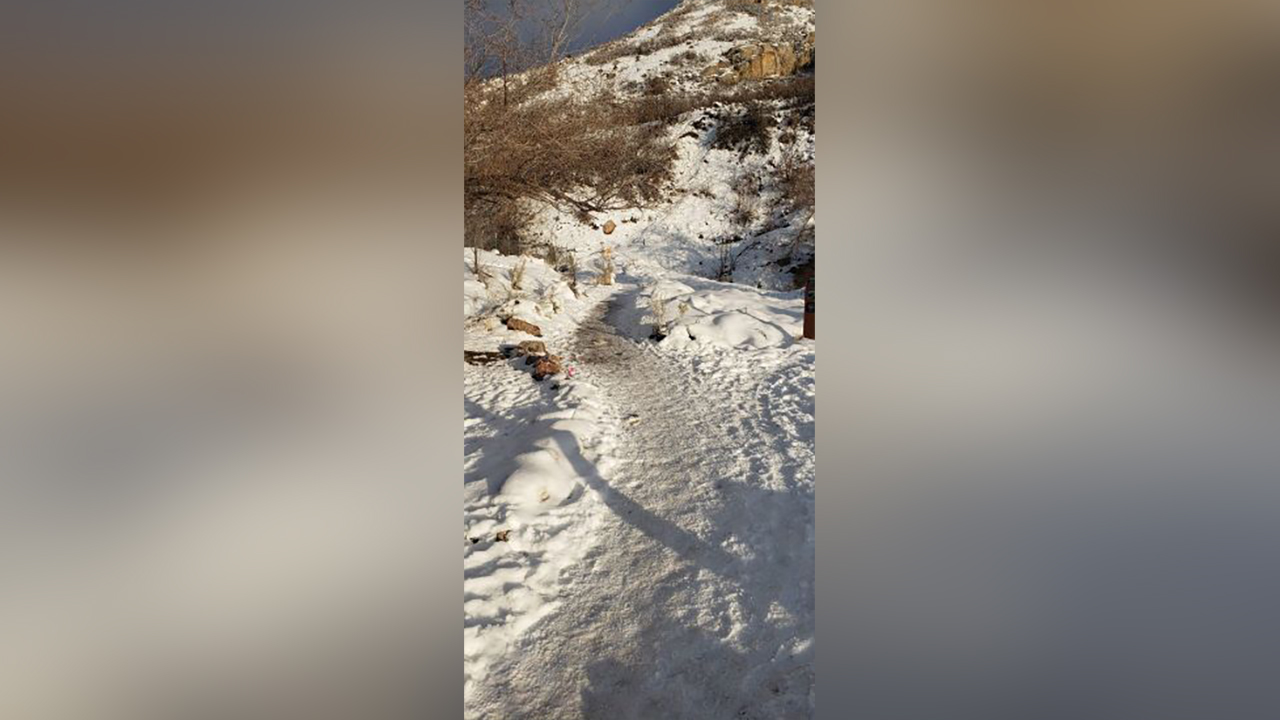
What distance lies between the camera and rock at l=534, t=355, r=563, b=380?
527 centimetres

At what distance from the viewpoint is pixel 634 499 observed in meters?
3.11

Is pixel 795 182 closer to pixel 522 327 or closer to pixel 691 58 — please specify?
pixel 522 327

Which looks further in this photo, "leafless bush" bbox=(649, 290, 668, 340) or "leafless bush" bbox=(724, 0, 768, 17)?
"leafless bush" bbox=(724, 0, 768, 17)

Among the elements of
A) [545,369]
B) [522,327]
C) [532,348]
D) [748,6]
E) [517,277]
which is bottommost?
[545,369]

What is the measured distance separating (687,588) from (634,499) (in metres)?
0.87

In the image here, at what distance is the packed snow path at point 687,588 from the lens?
177 centimetres

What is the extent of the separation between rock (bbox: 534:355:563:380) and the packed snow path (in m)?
1.21

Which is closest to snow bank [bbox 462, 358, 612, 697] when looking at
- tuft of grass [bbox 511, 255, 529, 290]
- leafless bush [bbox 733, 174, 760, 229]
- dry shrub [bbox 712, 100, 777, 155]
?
tuft of grass [bbox 511, 255, 529, 290]

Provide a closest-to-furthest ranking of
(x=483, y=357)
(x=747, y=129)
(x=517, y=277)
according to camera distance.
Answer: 1. (x=483, y=357)
2. (x=517, y=277)
3. (x=747, y=129)

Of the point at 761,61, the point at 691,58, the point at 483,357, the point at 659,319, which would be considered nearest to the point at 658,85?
the point at 691,58

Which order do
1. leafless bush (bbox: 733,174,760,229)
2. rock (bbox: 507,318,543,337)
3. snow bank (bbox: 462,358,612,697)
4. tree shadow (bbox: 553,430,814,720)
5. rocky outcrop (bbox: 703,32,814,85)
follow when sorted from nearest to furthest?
tree shadow (bbox: 553,430,814,720)
snow bank (bbox: 462,358,612,697)
rock (bbox: 507,318,543,337)
leafless bush (bbox: 733,174,760,229)
rocky outcrop (bbox: 703,32,814,85)
